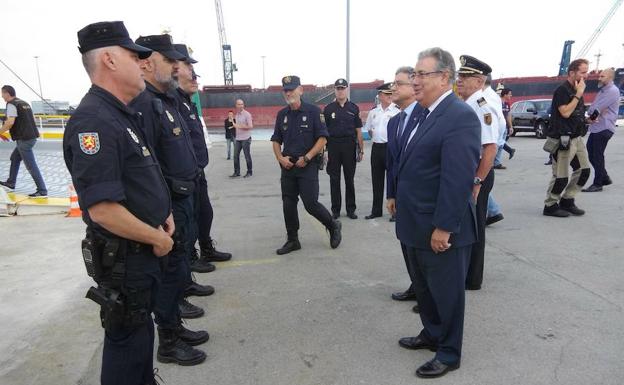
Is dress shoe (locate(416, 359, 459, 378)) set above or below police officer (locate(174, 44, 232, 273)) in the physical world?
below

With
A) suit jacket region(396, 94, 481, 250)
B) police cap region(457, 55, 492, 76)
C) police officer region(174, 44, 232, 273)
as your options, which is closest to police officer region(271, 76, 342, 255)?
police officer region(174, 44, 232, 273)

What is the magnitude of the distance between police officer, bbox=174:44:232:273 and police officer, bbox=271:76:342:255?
32.5 inches

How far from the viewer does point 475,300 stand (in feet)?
11.6

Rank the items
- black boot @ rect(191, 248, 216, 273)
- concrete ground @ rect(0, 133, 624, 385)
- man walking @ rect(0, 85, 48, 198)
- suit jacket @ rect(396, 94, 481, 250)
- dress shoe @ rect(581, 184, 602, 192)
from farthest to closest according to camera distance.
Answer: man walking @ rect(0, 85, 48, 198) → dress shoe @ rect(581, 184, 602, 192) → black boot @ rect(191, 248, 216, 273) → concrete ground @ rect(0, 133, 624, 385) → suit jacket @ rect(396, 94, 481, 250)

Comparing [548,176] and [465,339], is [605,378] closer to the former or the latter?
[465,339]

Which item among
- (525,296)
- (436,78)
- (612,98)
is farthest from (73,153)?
(612,98)

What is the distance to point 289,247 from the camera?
16.4 feet

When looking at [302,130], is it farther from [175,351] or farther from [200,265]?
[175,351]

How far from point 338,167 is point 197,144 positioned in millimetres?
3017

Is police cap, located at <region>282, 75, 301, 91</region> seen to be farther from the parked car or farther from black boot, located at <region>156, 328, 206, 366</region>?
the parked car

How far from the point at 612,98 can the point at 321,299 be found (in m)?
6.04

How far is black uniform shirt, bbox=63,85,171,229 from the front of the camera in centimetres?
175

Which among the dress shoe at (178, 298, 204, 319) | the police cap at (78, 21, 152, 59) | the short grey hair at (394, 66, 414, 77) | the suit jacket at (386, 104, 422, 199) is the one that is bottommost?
the dress shoe at (178, 298, 204, 319)

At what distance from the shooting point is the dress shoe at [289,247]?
4.94 meters
